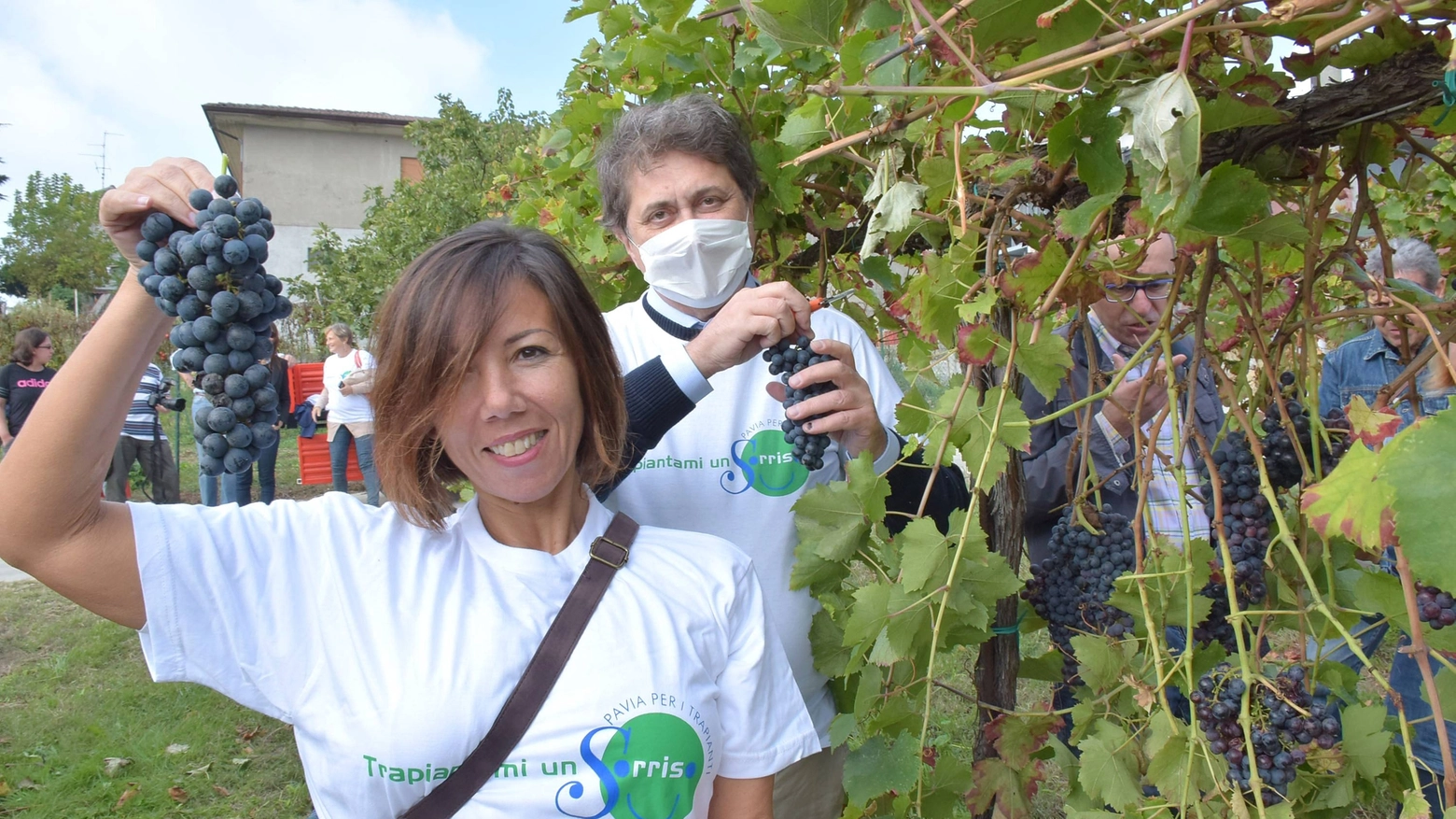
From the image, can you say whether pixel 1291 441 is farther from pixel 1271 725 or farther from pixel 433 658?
pixel 433 658

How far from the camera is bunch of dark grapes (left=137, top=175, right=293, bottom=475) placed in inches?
40.9

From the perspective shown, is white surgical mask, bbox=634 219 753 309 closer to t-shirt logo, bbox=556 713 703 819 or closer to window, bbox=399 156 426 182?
t-shirt logo, bbox=556 713 703 819

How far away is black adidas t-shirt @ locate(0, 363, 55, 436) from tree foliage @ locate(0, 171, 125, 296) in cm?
3794

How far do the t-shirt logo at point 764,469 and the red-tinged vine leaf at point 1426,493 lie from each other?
1.10 meters

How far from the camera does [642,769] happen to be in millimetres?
1231

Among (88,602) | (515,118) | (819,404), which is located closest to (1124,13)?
(819,404)

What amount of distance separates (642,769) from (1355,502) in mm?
909

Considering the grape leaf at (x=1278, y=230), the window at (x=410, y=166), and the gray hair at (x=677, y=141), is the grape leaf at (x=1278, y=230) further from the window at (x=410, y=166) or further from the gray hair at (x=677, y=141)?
the window at (x=410, y=166)

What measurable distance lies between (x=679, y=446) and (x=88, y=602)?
3.26 feet

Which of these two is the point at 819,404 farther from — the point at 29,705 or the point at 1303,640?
the point at 29,705

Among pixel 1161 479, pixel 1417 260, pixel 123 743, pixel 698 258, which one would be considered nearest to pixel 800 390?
pixel 698 258

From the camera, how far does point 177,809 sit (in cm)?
382

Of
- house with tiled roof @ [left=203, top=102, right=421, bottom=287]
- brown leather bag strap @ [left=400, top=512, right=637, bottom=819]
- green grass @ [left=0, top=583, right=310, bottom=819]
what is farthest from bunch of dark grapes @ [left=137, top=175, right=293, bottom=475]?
house with tiled roof @ [left=203, top=102, right=421, bottom=287]

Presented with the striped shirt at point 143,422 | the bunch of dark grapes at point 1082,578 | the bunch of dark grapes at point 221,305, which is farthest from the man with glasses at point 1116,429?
the striped shirt at point 143,422
